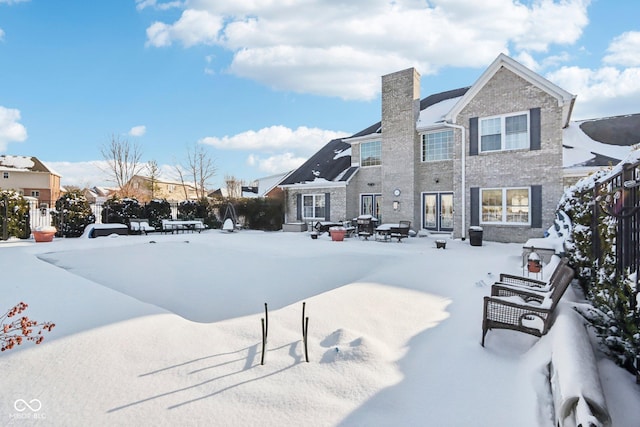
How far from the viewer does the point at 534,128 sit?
13.3 m

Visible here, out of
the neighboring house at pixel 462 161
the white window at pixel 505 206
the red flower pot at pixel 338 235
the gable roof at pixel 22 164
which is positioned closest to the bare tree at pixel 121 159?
the gable roof at pixel 22 164

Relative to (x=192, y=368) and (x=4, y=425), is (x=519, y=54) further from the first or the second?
(x=4, y=425)

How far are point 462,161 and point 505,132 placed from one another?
1969 mm

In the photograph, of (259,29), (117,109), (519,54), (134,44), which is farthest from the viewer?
(117,109)

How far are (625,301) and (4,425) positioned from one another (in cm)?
481

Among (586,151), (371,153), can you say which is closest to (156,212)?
(371,153)

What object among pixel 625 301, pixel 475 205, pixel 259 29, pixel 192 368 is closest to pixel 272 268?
pixel 192 368

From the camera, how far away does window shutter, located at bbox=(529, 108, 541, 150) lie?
1327cm

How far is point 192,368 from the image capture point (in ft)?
10.8

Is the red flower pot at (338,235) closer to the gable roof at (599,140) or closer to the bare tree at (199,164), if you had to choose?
the gable roof at (599,140)

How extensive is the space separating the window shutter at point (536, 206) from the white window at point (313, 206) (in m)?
10.5

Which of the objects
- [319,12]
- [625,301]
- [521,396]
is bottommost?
[521,396]

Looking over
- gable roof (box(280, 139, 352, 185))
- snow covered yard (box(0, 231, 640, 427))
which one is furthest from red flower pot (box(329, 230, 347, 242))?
snow covered yard (box(0, 231, 640, 427))

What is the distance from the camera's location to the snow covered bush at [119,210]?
1795 cm
